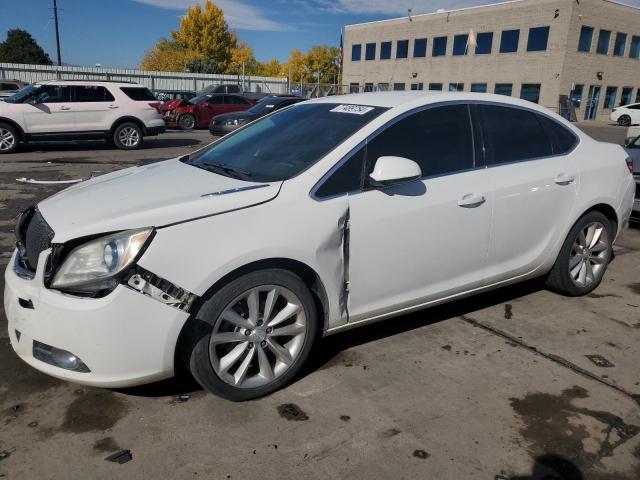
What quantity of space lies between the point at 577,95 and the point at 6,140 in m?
36.8

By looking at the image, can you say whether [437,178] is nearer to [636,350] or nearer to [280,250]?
[280,250]

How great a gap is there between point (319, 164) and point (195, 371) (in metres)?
1.32

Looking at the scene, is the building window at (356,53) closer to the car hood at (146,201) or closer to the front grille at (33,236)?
the car hood at (146,201)

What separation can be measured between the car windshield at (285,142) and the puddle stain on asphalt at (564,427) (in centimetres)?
184

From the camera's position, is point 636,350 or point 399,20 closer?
point 636,350

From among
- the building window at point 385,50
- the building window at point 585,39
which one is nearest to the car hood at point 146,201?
the building window at point 585,39

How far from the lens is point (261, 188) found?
2900 millimetres

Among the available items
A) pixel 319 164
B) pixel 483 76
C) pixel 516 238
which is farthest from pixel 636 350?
pixel 483 76

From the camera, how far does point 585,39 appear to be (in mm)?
37062

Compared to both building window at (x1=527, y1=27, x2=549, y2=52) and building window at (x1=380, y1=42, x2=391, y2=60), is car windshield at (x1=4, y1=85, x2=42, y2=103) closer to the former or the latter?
building window at (x1=527, y1=27, x2=549, y2=52)

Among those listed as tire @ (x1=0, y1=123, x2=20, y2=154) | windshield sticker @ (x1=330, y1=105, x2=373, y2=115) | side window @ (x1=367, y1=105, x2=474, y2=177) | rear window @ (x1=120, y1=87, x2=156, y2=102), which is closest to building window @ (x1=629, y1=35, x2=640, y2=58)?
rear window @ (x1=120, y1=87, x2=156, y2=102)

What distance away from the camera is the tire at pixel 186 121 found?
69.1 feet

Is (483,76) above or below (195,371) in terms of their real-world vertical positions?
above

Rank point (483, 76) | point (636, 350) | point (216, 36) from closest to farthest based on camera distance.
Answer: point (636, 350)
point (483, 76)
point (216, 36)
